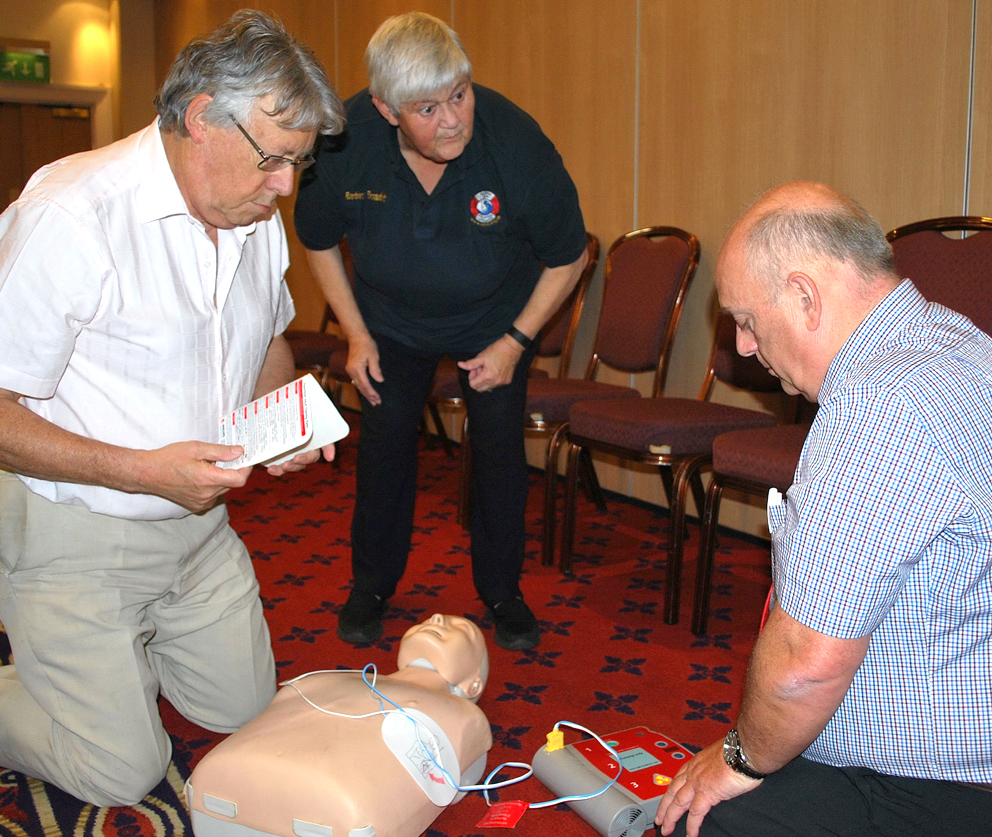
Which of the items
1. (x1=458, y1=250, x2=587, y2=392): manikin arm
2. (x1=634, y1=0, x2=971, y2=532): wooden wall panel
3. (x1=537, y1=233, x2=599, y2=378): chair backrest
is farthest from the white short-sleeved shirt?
(x1=537, y1=233, x2=599, y2=378): chair backrest

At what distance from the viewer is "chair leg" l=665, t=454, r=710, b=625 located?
2703 mm

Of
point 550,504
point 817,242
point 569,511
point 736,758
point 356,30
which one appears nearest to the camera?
point 817,242

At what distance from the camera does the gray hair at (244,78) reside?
1586mm

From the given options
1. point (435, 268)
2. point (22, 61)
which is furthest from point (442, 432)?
point (22, 61)

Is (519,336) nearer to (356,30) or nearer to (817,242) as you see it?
(817,242)

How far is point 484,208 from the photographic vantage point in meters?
2.33

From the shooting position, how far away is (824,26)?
121 inches

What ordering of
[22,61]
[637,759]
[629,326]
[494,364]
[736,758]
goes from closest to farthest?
[736,758] → [637,759] → [494,364] → [629,326] → [22,61]

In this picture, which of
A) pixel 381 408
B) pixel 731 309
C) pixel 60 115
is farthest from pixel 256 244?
pixel 60 115

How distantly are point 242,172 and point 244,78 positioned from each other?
0.51 ft

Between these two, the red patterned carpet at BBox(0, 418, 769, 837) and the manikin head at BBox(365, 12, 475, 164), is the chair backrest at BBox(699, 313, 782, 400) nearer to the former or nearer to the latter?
the red patterned carpet at BBox(0, 418, 769, 837)

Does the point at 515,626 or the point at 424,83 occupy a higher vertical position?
the point at 424,83

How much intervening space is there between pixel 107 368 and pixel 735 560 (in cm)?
233

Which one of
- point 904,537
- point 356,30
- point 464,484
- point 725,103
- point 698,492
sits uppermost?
point 356,30
